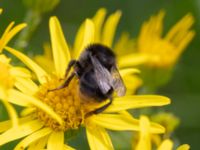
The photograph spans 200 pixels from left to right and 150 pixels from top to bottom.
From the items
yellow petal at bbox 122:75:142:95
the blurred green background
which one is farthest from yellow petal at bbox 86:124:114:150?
the blurred green background

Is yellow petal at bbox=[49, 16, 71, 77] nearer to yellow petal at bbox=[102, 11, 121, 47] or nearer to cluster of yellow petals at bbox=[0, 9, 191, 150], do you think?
cluster of yellow petals at bbox=[0, 9, 191, 150]

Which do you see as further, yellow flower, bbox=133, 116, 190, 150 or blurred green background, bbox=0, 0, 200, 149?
blurred green background, bbox=0, 0, 200, 149

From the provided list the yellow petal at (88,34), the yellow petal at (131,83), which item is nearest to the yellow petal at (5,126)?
the yellow petal at (88,34)

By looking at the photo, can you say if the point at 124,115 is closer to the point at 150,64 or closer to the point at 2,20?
the point at 150,64

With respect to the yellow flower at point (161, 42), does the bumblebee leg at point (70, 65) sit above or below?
below

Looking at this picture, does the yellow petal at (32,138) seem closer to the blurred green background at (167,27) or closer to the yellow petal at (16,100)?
the yellow petal at (16,100)

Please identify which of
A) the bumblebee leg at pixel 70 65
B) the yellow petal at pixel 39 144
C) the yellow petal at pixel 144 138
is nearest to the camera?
the yellow petal at pixel 144 138
